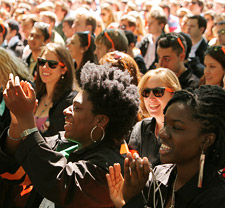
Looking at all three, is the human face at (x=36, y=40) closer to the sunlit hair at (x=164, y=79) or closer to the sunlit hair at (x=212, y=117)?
the sunlit hair at (x=164, y=79)

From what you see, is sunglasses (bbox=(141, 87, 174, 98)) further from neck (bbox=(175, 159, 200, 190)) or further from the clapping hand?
the clapping hand

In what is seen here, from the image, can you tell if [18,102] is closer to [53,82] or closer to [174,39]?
[53,82]

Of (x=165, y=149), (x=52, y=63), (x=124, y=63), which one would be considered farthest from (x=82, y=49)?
(x=165, y=149)

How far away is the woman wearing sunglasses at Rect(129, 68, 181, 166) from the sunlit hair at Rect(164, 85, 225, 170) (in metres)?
0.99

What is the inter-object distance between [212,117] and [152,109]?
145 centimetres

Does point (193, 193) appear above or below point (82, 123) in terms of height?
below

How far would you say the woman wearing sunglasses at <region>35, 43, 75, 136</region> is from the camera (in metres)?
4.20

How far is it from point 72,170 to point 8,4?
37.0 ft

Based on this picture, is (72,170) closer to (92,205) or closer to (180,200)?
(92,205)

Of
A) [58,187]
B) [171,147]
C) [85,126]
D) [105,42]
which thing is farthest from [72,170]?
[105,42]

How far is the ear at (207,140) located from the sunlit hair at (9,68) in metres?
2.31

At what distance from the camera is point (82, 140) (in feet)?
7.61

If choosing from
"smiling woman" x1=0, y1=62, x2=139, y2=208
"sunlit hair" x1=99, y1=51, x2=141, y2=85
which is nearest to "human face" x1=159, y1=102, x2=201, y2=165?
"smiling woman" x1=0, y1=62, x2=139, y2=208

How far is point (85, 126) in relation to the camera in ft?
7.59
